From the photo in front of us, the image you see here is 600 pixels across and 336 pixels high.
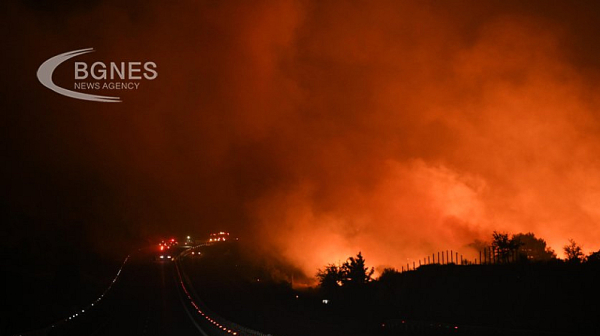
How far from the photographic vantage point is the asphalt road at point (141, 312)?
53594 millimetres

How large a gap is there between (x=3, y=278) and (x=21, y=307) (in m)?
15.6

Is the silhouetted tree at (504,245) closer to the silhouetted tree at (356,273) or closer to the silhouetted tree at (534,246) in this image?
the silhouetted tree at (534,246)

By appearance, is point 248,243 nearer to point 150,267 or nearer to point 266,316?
point 150,267

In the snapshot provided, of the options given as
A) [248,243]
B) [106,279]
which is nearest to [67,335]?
[106,279]

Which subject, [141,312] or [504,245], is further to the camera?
[504,245]

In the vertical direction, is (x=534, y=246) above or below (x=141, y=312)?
above

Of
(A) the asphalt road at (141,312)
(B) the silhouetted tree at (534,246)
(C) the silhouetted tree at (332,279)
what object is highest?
(B) the silhouetted tree at (534,246)

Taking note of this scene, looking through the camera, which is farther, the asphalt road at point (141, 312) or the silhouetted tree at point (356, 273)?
the silhouetted tree at point (356, 273)

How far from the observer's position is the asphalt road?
53594mm

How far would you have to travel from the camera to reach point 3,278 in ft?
307

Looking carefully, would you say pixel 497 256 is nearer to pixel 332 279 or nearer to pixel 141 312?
pixel 332 279

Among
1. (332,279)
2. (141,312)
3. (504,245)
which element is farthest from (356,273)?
(141,312)

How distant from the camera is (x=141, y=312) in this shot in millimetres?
66875

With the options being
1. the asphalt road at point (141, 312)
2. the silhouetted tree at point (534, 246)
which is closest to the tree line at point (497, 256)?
the silhouetted tree at point (534, 246)
